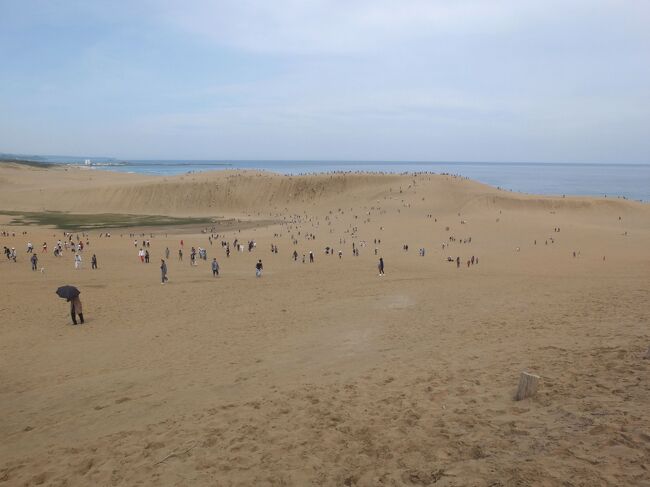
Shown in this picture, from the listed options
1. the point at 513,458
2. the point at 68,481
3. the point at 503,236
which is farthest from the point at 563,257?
the point at 68,481

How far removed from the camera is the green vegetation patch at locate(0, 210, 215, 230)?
52.1 meters

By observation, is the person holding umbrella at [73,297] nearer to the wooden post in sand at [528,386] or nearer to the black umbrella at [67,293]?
the black umbrella at [67,293]

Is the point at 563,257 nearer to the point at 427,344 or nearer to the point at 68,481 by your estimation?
the point at 427,344

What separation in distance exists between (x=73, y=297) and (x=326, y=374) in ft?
29.0

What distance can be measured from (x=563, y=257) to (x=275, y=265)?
18.1m

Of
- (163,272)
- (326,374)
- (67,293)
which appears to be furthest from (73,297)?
(326,374)

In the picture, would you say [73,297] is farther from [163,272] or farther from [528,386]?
[528,386]

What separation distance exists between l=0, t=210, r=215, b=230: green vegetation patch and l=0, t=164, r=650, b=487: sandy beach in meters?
23.6

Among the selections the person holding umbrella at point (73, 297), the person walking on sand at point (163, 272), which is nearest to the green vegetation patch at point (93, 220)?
the person walking on sand at point (163, 272)

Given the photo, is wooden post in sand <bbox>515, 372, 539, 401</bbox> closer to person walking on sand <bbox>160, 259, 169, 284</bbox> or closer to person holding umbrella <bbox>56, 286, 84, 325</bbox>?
person holding umbrella <bbox>56, 286, 84, 325</bbox>

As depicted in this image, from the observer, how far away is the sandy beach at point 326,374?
590 cm

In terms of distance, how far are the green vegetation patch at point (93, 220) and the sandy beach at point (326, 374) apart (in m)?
23.6

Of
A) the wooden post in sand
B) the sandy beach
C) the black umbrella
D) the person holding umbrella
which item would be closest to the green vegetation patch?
the sandy beach

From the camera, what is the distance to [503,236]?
138 ft
